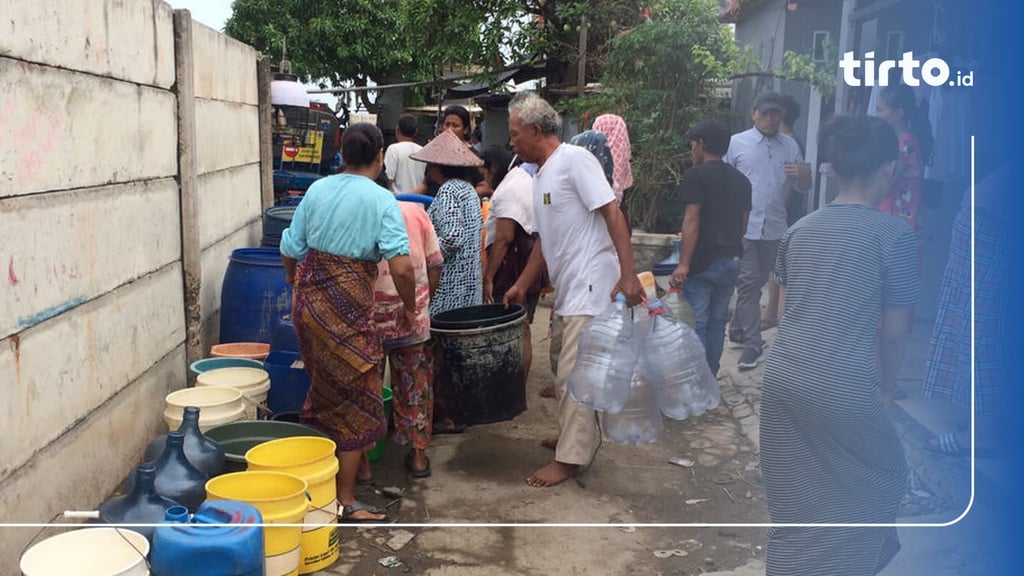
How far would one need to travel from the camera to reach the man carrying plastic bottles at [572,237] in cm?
416

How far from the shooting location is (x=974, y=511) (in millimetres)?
2895

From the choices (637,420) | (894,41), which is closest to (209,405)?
(637,420)

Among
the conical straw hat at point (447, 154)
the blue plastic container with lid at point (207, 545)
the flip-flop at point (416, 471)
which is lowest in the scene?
the flip-flop at point (416, 471)

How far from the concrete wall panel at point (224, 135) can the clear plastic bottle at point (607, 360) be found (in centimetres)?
257

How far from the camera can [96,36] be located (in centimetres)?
368

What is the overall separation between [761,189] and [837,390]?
3.65 metres

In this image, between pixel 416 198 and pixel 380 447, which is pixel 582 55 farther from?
pixel 380 447

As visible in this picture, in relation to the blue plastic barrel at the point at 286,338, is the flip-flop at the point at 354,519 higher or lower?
lower

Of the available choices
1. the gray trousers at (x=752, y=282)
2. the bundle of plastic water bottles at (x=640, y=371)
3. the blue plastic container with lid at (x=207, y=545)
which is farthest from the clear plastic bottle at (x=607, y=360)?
the gray trousers at (x=752, y=282)

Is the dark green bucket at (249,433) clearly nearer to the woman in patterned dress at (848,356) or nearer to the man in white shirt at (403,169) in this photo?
the woman in patterned dress at (848,356)

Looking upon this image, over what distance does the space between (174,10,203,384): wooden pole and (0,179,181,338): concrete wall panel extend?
252 millimetres

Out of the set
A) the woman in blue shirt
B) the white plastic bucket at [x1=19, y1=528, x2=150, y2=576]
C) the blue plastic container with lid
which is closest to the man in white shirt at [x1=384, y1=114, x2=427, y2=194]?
the woman in blue shirt

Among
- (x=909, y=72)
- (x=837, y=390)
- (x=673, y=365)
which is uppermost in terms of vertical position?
(x=909, y=72)

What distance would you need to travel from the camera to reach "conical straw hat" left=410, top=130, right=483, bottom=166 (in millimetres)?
5055
